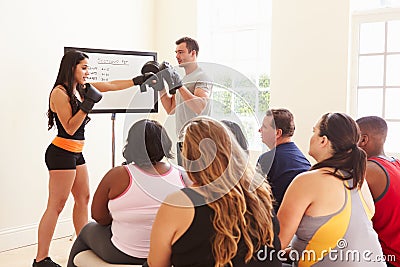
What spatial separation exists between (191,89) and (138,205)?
0.90 m

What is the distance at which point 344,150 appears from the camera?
1888 mm

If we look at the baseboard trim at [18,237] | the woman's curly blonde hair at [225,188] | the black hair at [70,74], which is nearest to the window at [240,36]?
the black hair at [70,74]

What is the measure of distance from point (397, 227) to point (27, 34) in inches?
120

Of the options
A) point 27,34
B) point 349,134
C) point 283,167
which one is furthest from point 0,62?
point 349,134

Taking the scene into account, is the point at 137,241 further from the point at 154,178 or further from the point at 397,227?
the point at 397,227

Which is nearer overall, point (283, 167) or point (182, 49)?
point (283, 167)

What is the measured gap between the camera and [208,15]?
492 centimetres

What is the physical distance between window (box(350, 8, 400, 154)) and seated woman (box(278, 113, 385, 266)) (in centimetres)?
222

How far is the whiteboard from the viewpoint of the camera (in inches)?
151

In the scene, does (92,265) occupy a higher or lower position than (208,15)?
lower

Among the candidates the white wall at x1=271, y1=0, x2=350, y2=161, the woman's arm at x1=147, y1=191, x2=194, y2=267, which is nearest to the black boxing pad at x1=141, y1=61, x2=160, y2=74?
the white wall at x1=271, y1=0, x2=350, y2=161

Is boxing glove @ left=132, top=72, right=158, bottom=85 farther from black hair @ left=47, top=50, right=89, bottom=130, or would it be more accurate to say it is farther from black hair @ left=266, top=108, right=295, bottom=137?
black hair @ left=266, top=108, right=295, bottom=137

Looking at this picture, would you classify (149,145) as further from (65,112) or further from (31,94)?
(31,94)

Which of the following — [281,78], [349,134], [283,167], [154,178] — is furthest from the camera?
[281,78]
